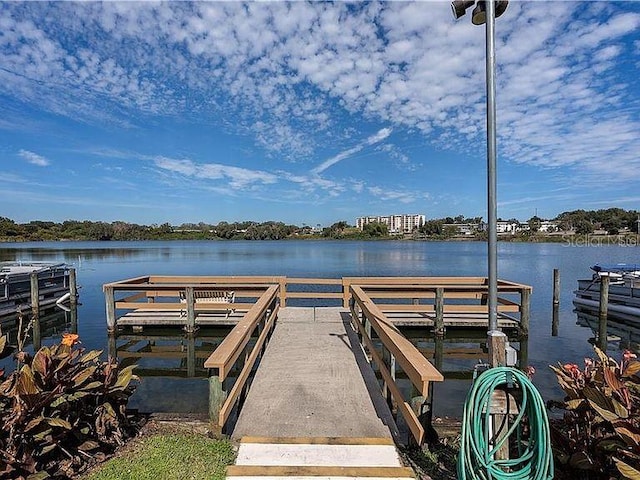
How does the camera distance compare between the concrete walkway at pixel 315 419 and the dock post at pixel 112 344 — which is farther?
the dock post at pixel 112 344

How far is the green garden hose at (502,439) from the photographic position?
2229 millimetres

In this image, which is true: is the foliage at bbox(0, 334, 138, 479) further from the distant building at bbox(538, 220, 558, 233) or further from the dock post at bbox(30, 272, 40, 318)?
the distant building at bbox(538, 220, 558, 233)

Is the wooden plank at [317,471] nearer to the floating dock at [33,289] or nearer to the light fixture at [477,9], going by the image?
the light fixture at [477,9]

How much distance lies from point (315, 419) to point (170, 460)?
130 centimetres

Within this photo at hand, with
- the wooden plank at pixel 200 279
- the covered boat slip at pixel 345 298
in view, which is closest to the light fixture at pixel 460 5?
the covered boat slip at pixel 345 298

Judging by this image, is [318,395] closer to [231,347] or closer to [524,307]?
[231,347]

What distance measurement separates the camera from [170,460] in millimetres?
2984

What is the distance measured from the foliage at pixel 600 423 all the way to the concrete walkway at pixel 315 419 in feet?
3.37

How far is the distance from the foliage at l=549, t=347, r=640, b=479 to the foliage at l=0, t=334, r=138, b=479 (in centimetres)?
319

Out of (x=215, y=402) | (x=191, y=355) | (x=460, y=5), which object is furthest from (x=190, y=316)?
(x=460, y=5)

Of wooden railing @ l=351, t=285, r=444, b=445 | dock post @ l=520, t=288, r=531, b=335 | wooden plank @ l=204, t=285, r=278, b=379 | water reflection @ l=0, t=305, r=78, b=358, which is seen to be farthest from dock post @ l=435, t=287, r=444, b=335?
water reflection @ l=0, t=305, r=78, b=358

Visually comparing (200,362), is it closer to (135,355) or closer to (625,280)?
(135,355)

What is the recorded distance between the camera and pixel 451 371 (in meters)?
7.55

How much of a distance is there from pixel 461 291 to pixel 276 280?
175 inches
